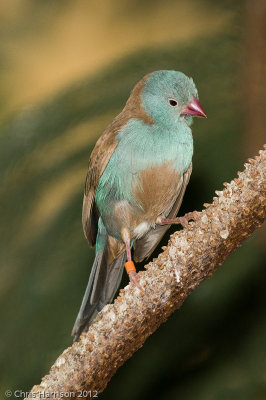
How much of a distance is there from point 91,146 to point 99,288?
74 cm

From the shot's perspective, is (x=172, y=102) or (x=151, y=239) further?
(x=151, y=239)

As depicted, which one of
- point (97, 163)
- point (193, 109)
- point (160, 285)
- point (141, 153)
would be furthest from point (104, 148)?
point (160, 285)

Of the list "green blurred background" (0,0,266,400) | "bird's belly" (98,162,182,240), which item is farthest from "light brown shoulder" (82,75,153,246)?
"green blurred background" (0,0,266,400)

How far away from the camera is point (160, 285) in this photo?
66.1 inches

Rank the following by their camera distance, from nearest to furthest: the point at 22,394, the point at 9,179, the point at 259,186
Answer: the point at 259,186, the point at 22,394, the point at 9,179

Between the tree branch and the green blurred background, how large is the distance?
112 cm

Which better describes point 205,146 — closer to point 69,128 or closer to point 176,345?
point 69,128

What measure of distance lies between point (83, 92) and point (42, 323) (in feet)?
3.69

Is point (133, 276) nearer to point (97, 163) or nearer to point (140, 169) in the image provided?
point (140, 169)

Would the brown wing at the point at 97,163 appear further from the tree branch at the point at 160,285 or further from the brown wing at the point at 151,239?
the tree branch at the point at 160,285

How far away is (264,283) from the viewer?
2.90 meters

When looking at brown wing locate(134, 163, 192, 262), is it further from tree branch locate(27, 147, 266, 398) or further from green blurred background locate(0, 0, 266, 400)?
tree branch locate(27, 147, 266, 398)

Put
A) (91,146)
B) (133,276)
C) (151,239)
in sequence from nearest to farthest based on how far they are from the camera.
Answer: (133,276)
(151,239)
(91,146)

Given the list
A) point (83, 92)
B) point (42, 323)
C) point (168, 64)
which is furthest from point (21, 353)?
point (168, 64)
